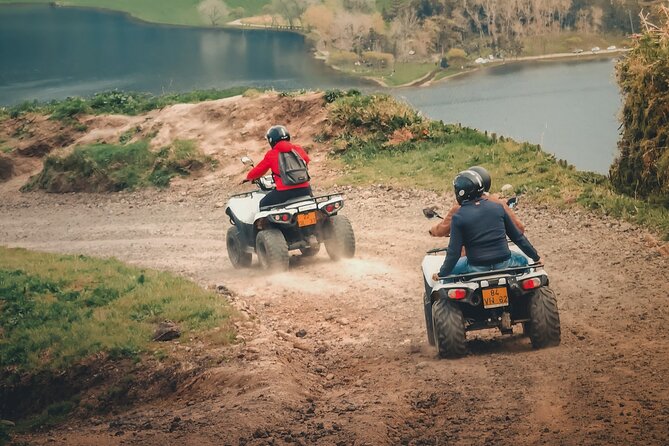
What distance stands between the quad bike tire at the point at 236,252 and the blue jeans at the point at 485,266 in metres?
7.10

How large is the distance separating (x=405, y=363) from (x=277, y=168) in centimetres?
609

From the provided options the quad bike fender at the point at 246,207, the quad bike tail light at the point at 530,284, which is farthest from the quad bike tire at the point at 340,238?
the quad bike tail light at the point at 530,284

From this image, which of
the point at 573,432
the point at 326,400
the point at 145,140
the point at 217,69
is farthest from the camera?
the point at 217,69

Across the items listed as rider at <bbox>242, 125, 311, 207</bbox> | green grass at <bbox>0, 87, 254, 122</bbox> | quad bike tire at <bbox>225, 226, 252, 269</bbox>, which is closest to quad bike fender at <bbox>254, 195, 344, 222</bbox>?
rider at <bbox>242, 125, 311, 207</bbox>

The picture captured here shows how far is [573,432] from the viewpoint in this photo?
332 inches

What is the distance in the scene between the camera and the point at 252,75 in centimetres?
6400

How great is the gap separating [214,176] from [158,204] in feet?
7.07

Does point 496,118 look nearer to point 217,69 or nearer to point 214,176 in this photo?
point 214,176

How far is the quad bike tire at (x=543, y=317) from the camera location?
10.8m

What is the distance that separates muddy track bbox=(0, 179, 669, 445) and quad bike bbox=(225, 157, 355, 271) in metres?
0.32

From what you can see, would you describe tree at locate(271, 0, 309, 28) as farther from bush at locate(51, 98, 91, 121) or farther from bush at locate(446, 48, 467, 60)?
bush at locate(51, 98, 91, 121)

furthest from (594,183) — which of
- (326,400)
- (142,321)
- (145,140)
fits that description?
(145,140)

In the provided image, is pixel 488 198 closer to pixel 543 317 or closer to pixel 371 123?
pixel 543 317

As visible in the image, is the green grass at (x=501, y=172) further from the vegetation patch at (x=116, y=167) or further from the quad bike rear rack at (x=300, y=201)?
the quad bike rear rack at (x=300, y=201)
